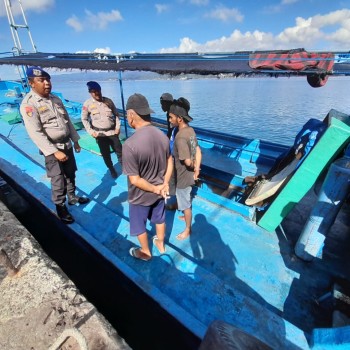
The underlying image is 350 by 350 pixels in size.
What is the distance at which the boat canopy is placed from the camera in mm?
2238

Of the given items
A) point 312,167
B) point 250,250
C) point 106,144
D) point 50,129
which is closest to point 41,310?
point 50,129

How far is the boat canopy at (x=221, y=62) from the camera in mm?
2238

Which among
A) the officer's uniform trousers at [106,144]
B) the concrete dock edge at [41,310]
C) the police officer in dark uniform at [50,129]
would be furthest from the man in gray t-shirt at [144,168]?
the officer's uniform trousers at [106,144]

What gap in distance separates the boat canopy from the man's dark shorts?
1.98 meters

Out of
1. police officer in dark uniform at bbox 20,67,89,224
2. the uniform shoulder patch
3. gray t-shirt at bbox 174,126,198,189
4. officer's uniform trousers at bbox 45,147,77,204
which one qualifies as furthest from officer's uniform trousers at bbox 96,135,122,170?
gray t-shirt at bbox 174,126,198,189

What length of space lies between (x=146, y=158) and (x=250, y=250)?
6.24ft

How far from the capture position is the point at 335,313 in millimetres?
1910

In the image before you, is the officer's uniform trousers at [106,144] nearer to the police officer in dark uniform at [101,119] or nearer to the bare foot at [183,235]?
the police officer in dark uniform at [101,119]

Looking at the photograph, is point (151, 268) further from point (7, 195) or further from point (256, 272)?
point (7, 195)

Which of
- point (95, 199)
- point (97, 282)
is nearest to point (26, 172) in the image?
point (95, 199)

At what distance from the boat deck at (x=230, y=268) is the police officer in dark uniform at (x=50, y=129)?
0.62 meters

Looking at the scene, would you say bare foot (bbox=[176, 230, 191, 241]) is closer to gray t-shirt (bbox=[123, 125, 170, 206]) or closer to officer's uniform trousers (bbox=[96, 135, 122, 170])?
gray t-shirt (bbox=[123, 125, 170, 206])

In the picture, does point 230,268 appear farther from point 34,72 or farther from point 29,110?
point 34,72

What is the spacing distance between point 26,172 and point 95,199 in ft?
7.00
